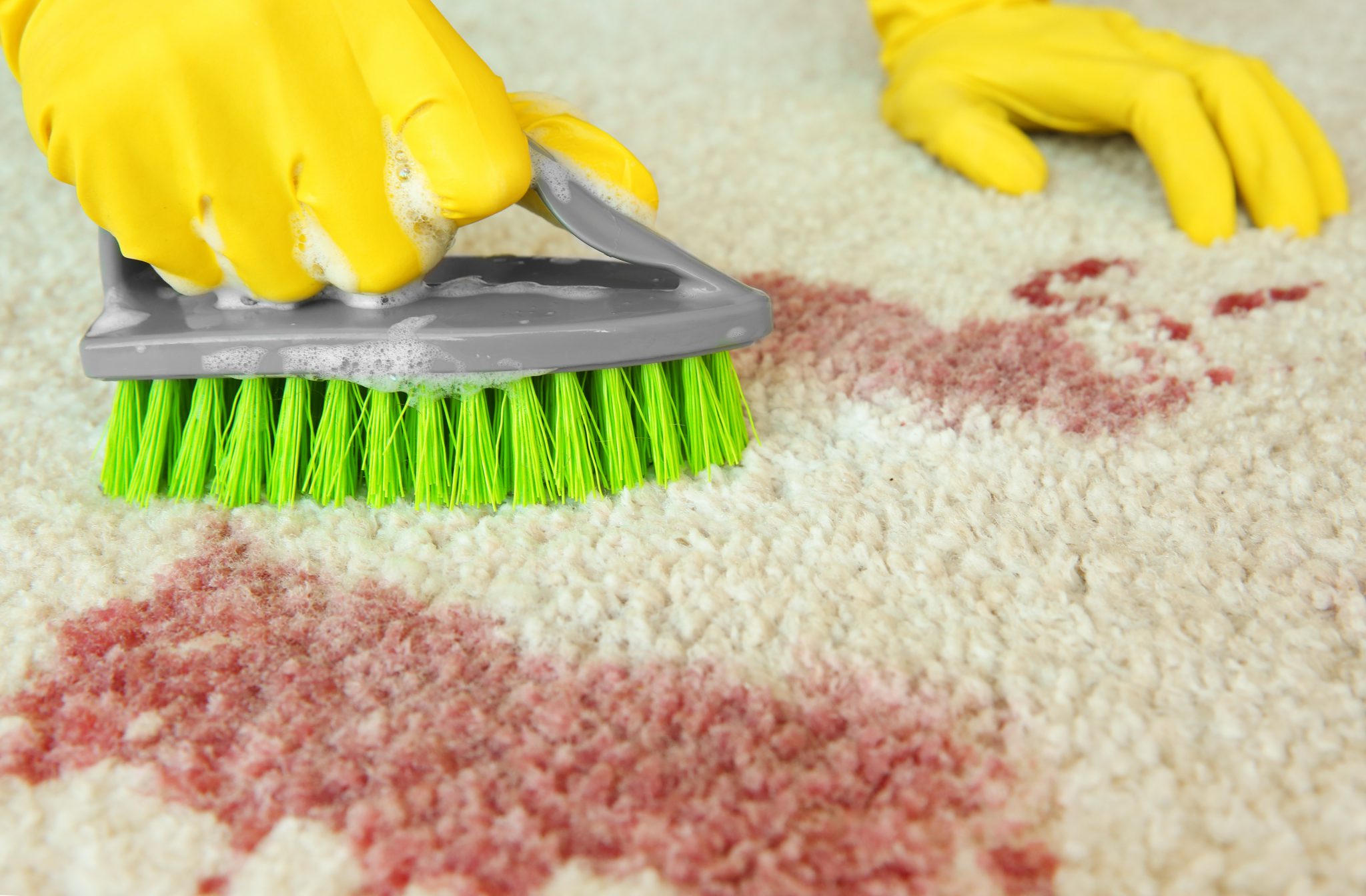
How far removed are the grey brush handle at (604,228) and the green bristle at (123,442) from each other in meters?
0.27

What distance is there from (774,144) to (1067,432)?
0.57 m

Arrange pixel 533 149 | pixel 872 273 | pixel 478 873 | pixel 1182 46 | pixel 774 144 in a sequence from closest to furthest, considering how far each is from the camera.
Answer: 1. pixel 478 873
2. pixel 533 149
3. pixel 872 273
4. pixel 1182 46
5. pixel 774 144

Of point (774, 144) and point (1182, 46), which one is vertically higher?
point (1182, 46)

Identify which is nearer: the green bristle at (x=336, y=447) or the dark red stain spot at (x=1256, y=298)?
the green bristle at (x=336, y=447)

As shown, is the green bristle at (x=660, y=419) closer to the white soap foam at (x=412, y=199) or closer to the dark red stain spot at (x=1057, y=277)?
the white soap foam at (x=412, y=199)

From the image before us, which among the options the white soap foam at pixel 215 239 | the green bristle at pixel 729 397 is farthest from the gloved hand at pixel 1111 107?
the white soap foam at pixel 215 239

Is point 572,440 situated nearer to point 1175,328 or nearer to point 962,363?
point 962,363

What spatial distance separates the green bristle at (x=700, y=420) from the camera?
2.17ft

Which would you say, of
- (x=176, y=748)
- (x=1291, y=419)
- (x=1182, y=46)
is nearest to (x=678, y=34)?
(x=1182, y=46)

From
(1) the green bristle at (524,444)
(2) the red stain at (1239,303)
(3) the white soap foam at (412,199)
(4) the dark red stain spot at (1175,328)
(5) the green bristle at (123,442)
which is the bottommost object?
(5) the green bristle at (123,442)

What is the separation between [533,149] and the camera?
0.65m

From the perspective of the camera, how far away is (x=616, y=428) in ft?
2.15

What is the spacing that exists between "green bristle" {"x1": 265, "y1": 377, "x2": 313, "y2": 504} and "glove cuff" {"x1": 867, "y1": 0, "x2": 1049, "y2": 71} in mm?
843

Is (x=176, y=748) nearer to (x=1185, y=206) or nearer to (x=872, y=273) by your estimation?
(x=872, y=273)
